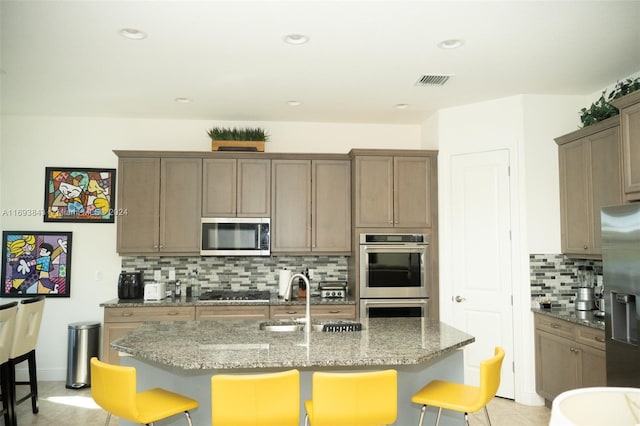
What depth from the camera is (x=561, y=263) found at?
433cm

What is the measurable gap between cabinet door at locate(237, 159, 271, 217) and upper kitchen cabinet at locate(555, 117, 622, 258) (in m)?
2.88

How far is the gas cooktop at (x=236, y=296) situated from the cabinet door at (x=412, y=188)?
1.66 meters

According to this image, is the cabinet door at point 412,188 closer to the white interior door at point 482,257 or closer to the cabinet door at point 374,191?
the cabinet door at point 374,191

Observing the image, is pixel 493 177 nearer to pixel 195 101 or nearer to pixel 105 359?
pixel 195 101

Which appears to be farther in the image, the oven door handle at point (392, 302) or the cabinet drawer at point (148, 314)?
the oven door handle at point (392, 302)

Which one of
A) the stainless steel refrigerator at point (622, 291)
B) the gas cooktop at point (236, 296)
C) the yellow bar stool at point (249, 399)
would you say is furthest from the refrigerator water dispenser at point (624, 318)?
the gas cooktop at point (236, 296)

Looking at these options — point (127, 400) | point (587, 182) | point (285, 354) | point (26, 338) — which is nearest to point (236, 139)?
point (26, 338)

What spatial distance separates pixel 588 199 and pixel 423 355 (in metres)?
2.46

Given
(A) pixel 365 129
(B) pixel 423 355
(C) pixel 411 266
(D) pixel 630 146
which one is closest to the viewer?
(B) pixel 423 355

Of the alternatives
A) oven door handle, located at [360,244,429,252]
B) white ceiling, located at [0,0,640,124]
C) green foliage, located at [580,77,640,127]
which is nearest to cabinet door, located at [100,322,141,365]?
white ceiling, located at [0,0,640,124]

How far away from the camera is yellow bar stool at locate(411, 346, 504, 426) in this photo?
7.89 ft

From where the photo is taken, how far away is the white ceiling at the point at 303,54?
2768mm

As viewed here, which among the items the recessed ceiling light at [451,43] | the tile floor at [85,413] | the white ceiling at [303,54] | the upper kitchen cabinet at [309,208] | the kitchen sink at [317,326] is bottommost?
the tile floor at [85,413]

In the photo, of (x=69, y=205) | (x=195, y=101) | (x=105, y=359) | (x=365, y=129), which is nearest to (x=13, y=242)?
(x=69, y=205)
